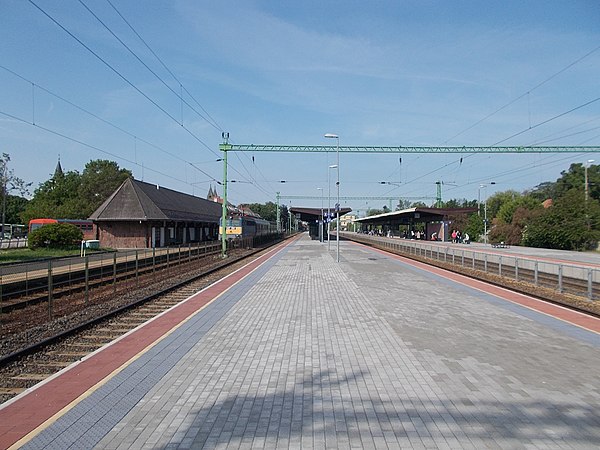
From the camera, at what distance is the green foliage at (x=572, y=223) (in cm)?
4056

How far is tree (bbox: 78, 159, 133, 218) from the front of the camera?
72.4m

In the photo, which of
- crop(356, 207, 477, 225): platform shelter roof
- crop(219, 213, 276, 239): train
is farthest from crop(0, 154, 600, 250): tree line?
crop(219, 213, 276, 239): train

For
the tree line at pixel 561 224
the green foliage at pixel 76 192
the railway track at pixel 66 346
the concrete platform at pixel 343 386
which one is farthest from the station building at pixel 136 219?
the tree line at pixel 561 224

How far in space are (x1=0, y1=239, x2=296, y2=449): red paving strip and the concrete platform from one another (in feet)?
0.13

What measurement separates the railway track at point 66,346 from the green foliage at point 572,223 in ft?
129

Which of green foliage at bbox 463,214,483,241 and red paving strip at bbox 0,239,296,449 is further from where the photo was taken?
green foliage at bbox 463,214,483,241

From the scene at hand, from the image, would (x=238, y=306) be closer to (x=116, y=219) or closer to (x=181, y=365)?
(x=181, y=365)

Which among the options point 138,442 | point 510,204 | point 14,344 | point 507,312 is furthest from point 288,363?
point 510,204

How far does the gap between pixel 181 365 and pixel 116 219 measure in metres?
36.0

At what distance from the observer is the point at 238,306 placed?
470 inches

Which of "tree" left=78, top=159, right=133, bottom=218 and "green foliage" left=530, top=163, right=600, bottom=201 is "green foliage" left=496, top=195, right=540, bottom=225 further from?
"tree" left=78, top=159, right=133, bottom=218

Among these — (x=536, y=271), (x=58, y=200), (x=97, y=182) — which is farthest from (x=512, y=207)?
(x=58, y=200)

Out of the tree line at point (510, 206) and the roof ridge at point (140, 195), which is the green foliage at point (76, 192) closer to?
the tree line at point (510, 206)

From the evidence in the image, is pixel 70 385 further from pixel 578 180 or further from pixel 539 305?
pixel 578 180
